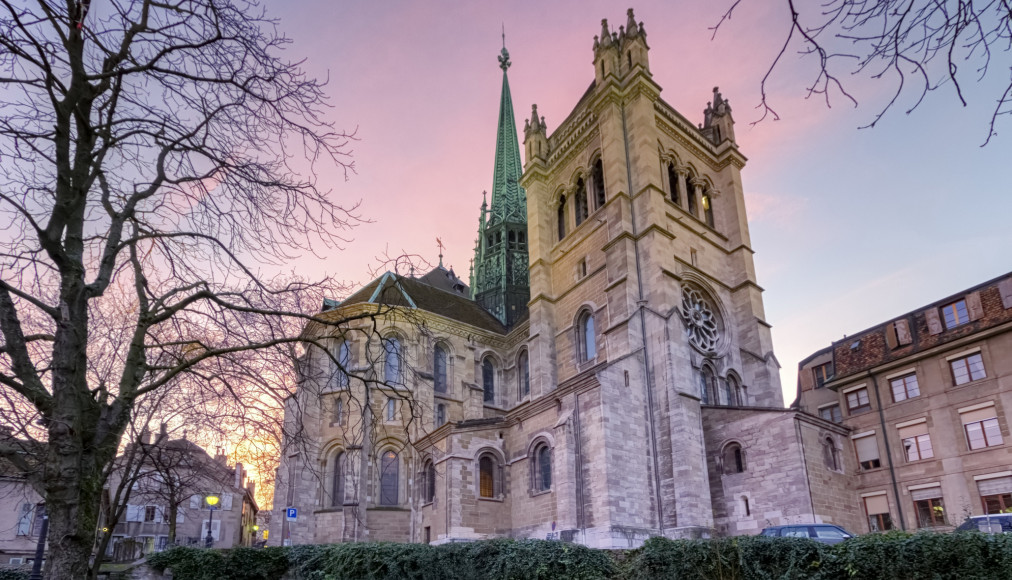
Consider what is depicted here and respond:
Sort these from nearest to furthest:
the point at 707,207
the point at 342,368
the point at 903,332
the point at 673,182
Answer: the point at 342,368, the point at 903,332, the point at 673,182, the point at 707,207

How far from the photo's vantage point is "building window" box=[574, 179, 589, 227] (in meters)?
30.8

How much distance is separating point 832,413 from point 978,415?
6.24 m

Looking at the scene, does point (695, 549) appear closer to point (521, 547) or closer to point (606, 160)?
point (521, 547)

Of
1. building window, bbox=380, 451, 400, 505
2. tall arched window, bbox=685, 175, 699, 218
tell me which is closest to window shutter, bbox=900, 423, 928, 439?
tall arched window, bbox=685, 175, 699, 218

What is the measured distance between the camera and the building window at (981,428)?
21.1 meters

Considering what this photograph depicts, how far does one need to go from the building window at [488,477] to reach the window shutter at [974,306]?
18288mm

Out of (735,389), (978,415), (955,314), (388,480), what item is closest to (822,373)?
(735,389)

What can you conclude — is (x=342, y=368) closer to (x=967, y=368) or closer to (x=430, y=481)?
(x=430, y=481)

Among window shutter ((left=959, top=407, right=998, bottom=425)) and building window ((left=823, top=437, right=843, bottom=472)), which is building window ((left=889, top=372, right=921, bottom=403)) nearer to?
window shutter ((left=959, top=407, right=998, bottom=425))

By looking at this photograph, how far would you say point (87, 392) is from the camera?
5922 millimetres

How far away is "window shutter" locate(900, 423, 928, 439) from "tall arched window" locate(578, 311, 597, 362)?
11.8 m

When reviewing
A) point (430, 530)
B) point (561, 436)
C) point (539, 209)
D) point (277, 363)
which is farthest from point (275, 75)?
point (539, 209)

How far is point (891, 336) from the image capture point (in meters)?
25.7

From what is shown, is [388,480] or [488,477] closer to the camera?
[488,477]
